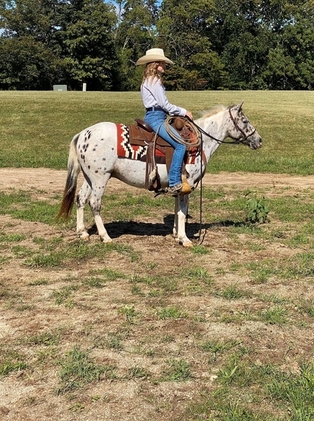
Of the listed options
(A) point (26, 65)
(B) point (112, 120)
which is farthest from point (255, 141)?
(A) point (26, 65)

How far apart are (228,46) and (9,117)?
5647 centimetres

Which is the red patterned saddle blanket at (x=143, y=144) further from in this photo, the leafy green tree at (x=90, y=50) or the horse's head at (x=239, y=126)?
the leafy green tree at (x=90, y=50)

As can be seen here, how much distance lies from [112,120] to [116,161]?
15.9 metres

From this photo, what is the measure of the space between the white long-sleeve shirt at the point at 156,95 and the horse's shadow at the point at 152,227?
2.07m

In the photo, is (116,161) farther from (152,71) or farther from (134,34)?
(134,34)

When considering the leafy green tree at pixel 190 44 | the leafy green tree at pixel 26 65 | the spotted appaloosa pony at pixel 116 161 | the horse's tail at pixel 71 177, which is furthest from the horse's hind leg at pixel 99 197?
the leafy green tree at pixel 190 44

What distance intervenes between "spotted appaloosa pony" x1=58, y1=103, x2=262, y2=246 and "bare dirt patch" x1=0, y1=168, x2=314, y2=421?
2.09 feet

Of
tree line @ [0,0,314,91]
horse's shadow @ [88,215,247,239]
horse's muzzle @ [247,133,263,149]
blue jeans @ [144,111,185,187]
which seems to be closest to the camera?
blue jeans @ [144,111,185,187]

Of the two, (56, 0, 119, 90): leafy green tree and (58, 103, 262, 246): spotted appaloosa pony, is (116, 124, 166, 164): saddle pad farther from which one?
(56, 0, 119, 90): leafy green tree

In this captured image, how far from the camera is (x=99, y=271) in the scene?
611 cm

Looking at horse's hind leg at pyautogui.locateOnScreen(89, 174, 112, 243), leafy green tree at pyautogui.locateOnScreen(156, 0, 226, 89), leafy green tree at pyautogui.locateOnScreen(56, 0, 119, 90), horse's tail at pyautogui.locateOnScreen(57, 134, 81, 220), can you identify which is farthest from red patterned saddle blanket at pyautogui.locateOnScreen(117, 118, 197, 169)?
leafy green tree at pyautogui.locateOnScreen(56, 0, 119, 90)

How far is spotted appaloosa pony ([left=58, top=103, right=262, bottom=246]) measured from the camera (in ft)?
23.4

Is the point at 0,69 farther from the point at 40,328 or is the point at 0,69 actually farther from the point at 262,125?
the point at 40,328

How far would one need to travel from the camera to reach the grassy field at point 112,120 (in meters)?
16.2
